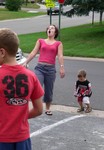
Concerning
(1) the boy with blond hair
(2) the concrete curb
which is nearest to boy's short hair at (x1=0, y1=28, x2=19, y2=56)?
(1) the boy with blond hair

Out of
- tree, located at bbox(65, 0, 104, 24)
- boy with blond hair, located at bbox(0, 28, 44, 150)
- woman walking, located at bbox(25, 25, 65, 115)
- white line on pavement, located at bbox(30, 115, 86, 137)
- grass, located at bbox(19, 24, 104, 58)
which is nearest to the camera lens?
boy with blond hair, located at bbox(0, 28, 44, 150)

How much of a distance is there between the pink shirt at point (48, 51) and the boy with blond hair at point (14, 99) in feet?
12.8

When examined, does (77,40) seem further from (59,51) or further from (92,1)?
(59,51)

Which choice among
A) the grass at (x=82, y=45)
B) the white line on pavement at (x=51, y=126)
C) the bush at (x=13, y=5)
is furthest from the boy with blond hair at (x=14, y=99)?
the bush at (x=13, y=5)

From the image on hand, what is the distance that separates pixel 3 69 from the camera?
316cm

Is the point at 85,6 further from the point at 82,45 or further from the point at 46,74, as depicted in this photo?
the point at 46,74

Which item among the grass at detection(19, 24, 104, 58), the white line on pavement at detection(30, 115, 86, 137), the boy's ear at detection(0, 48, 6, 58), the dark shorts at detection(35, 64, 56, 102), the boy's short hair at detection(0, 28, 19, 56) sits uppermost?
the boy's short hair at detection(0, 28, 19, 56)

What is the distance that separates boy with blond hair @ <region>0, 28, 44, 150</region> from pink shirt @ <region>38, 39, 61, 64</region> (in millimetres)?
3890

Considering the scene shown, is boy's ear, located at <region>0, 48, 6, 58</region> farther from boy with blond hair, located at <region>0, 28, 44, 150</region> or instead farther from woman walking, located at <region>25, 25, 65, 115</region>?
woman walking, located at <region>25, 25, 65, 115</region>

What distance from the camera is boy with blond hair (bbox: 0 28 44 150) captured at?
3.16 meters

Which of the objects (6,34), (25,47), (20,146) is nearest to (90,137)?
(20,146)

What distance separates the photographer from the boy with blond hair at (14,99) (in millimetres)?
3157

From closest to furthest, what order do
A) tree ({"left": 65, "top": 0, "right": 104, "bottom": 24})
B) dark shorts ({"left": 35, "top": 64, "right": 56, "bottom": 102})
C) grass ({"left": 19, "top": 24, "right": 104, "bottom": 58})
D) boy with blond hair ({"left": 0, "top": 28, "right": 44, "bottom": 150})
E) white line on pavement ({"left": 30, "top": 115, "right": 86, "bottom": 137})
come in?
boy with blond hair ({"left": 0, "top": 28, "right": 44, "bottom": 150}) → white line on pavement ({"left": 30, "top": 115, "right": 86, "bottom": 137}) → dark shorts ({"left": 35, "top": 64, "right": 56, "bottom": 102}) → grass ({"left": 19, "top": 24, "right": 104, "bottom": 58}) → tree ({"left": 65, "top": 0, "right": 104, "bottom": 24})

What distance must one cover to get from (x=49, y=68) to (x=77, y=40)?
1381cm
